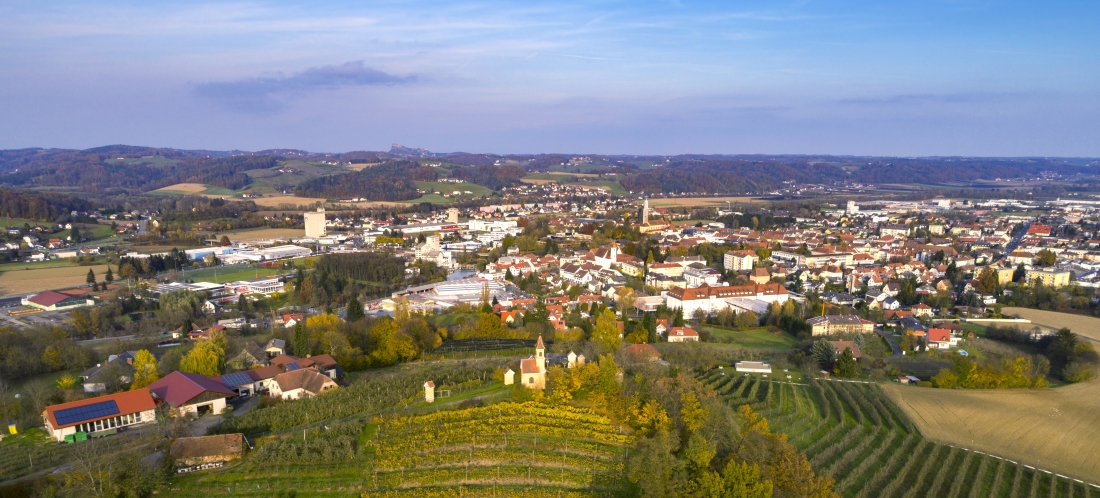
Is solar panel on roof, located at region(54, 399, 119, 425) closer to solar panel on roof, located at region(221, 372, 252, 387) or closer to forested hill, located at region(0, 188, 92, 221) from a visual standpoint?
solar panel on roof, located at region(221, 372, 252, 387)

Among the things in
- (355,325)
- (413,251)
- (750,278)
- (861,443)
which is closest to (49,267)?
(413,251)

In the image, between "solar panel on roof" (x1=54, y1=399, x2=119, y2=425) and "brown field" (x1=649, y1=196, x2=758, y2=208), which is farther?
"brown field" (x1=649, y1=196, x2=758, y2=208)

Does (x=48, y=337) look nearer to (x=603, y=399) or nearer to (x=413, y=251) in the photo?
(x=603, y=399)

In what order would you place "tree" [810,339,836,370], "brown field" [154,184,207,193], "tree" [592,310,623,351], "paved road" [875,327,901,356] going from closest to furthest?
"tree" [592,310,623,351] < "tree" [810,339,836,370] < "paved road" [875,327,901,356] < "brown field" [154,184,207,193]

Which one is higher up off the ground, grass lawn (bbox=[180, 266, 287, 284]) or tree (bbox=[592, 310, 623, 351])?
tree (bbox=[592, 310, 623, 351])

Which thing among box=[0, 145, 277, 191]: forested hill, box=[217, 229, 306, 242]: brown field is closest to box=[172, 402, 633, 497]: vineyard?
box=[217, 229, 306, 242]: brown field
